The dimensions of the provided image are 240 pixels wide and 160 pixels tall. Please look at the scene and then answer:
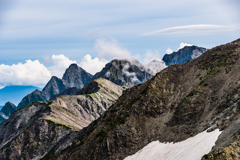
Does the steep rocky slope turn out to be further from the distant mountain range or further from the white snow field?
the white snow field

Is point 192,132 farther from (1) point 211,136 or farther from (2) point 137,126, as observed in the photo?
(2) point 137,126

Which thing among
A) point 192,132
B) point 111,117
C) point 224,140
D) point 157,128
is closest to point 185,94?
point 157,128

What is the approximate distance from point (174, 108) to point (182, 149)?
3408cm

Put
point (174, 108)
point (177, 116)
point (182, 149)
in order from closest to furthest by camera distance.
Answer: point (182, 149)
point (177, 116)
point (174, 108)

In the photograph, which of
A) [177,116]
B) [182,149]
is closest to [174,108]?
[177,116]

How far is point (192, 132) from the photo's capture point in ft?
319

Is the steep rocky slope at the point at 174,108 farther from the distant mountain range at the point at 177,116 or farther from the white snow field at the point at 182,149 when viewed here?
the white snow field at the point at 182,149

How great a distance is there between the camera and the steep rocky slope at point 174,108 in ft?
331

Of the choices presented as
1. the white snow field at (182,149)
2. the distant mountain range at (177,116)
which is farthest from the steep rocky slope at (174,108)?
the white snow field at (182,149)

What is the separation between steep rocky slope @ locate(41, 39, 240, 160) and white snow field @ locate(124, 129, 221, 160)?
9.73 ft

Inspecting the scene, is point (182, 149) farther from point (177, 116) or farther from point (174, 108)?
point (174, 108)

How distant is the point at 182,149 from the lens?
9056 centimetres

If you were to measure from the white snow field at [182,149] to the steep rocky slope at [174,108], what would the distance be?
297cm

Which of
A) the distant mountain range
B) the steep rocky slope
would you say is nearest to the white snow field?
the distant mountain range
